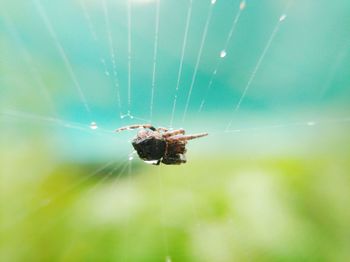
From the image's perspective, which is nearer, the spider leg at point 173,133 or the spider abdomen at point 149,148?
the spider abdomen at point 149,148

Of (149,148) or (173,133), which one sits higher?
(173,133)

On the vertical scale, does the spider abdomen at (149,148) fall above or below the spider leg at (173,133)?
below

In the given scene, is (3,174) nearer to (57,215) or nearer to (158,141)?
(57,215)

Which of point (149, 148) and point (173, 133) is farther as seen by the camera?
point (173, 133)

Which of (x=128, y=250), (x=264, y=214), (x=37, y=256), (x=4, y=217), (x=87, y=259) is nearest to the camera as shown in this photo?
(x=4, y=217)

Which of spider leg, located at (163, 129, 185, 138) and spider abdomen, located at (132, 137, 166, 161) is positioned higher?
spider leg, located at (163, 129, 185, 138)

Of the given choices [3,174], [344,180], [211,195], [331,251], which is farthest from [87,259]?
[344,180]
